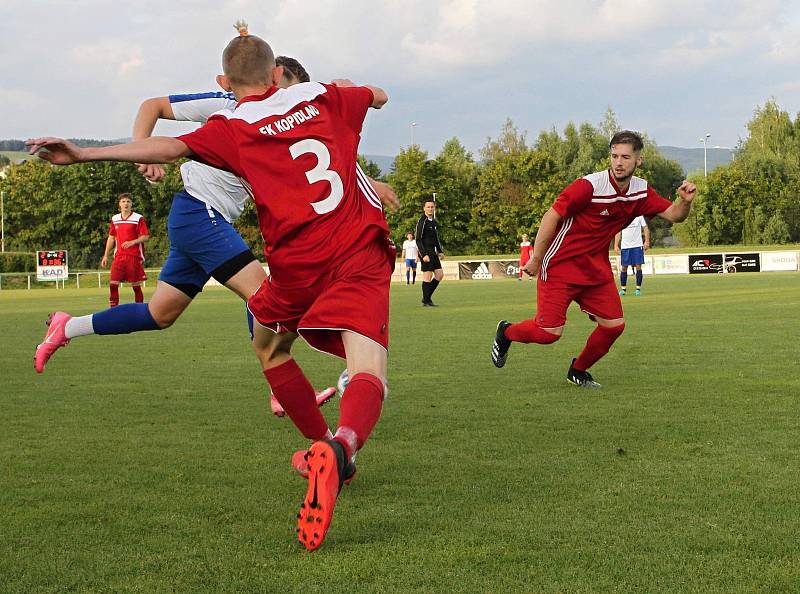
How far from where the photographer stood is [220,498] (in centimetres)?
452

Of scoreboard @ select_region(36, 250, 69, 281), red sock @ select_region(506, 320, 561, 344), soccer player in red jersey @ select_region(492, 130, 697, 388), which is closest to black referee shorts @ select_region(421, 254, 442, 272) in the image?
red sock @ select_region(506, 320, 561, 344)

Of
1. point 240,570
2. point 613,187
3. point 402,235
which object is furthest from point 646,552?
point 402,235

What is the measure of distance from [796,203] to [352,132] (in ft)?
252

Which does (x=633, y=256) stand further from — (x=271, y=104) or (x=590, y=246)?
(x=271, y=104)

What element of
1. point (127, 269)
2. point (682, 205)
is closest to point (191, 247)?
point (682, 205)

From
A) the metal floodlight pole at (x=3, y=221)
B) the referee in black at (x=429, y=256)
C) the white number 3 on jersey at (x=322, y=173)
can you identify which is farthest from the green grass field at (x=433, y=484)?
the metal floodlight pole at (x=3, y=221)

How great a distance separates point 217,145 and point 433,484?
1830 mm

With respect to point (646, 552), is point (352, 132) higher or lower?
higher

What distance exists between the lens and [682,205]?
7648 mm

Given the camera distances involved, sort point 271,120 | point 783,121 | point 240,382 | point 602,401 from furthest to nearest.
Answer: point 783,121, point 240,382, point 602,401, point 271,120

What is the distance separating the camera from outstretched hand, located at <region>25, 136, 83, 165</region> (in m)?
3.96

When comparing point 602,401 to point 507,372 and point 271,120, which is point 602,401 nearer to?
point 507,372

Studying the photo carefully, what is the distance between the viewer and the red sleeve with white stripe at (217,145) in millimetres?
4230

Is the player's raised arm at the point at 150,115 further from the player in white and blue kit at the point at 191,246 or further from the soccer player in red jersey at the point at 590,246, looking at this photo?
the soccer player in red jersey at the point at 590,246
